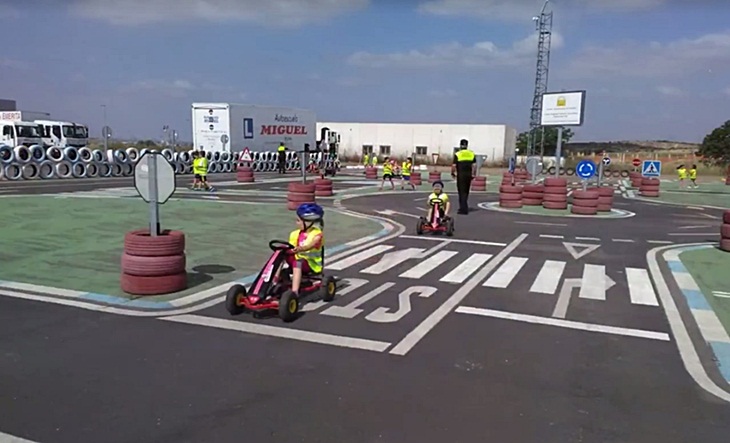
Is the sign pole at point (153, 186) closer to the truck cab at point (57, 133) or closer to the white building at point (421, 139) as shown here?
the truck cab at point (57, 133)

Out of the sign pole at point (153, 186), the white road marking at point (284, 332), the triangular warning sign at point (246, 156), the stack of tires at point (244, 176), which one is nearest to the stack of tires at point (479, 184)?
the stack of tires at point (244, 176)

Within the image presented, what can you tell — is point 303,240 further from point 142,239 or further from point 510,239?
point 510,239

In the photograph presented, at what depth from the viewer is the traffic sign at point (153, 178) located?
297 inches

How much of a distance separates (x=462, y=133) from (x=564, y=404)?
214 feet

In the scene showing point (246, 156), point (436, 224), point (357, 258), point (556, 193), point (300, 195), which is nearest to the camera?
point (357, 258)

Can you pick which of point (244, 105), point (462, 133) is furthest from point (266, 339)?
point (462, 133)

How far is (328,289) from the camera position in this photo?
7195 mm

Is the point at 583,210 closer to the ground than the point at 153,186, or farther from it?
closer to the ground

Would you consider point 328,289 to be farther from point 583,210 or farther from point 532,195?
point 532,195

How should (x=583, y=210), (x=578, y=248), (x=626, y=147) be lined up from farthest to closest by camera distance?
1. (x=626, y=147)
2. (x=583, y=210)
3. (x=578, y=248)

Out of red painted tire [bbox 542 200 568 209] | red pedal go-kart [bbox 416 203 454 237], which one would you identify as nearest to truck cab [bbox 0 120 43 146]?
red painted tire [bbox 542 200 568 209]

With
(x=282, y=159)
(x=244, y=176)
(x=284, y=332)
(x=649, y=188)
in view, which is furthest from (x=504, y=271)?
(x=282, y=159)

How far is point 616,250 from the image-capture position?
11711mm

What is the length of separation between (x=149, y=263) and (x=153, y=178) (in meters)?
1.15
